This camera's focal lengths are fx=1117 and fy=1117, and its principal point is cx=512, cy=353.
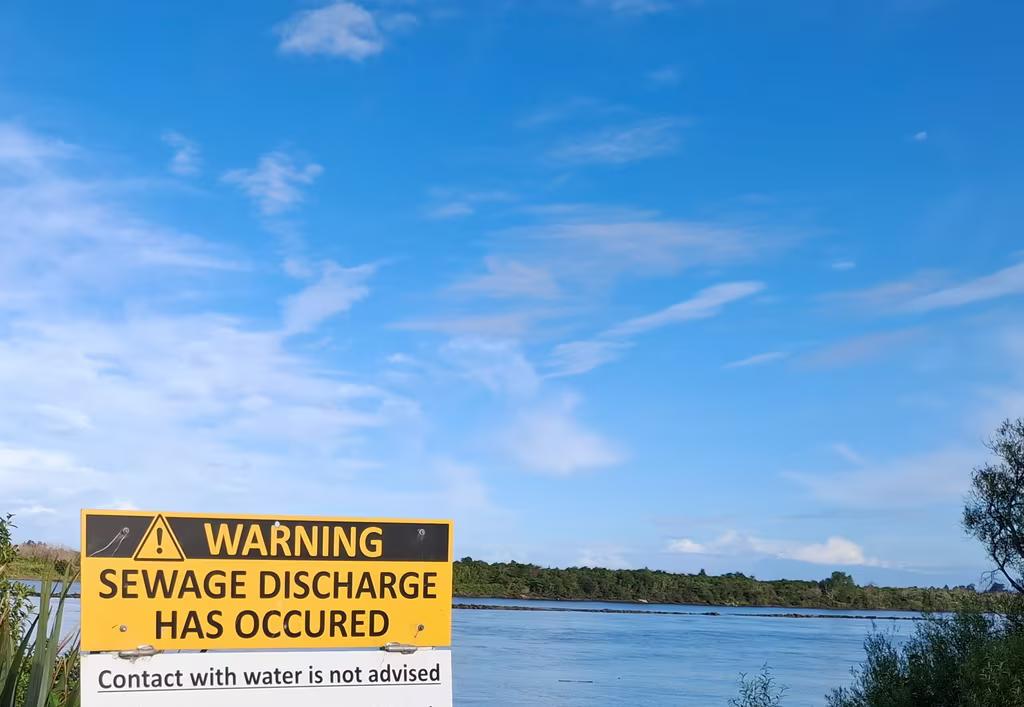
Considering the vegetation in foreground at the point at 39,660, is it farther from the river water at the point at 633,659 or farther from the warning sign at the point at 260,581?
the river water at the point at 633,659

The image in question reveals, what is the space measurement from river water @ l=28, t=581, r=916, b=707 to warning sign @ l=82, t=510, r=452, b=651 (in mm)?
22704

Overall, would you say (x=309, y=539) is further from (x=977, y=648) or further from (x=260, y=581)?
(x=977, y=648)

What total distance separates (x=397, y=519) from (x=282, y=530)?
723 millimetres

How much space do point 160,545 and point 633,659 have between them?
259ft

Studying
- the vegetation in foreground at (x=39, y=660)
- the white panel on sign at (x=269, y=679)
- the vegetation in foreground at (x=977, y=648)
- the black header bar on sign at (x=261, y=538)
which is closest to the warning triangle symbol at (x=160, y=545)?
the black header bar on sign at (x=261, y=538)

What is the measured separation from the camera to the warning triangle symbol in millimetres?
6367

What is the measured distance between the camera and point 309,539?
6.75 m

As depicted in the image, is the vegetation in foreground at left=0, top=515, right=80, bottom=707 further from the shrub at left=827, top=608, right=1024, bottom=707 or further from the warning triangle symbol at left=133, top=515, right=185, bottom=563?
the shrub at left=827, top=608, right=1024, bottom=707

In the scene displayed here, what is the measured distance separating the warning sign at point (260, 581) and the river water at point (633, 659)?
2270 centimetres

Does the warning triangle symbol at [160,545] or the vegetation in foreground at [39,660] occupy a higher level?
the warning triangle symbol at [160,545]

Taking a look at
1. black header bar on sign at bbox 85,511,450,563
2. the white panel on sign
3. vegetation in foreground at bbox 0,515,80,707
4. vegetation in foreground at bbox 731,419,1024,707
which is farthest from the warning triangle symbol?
vegetation in foreground at bbox 731,419,1024,707

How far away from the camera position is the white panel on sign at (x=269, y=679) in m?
6.25

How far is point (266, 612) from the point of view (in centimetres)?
665

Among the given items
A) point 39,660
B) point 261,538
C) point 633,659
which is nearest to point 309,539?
point 261,538
